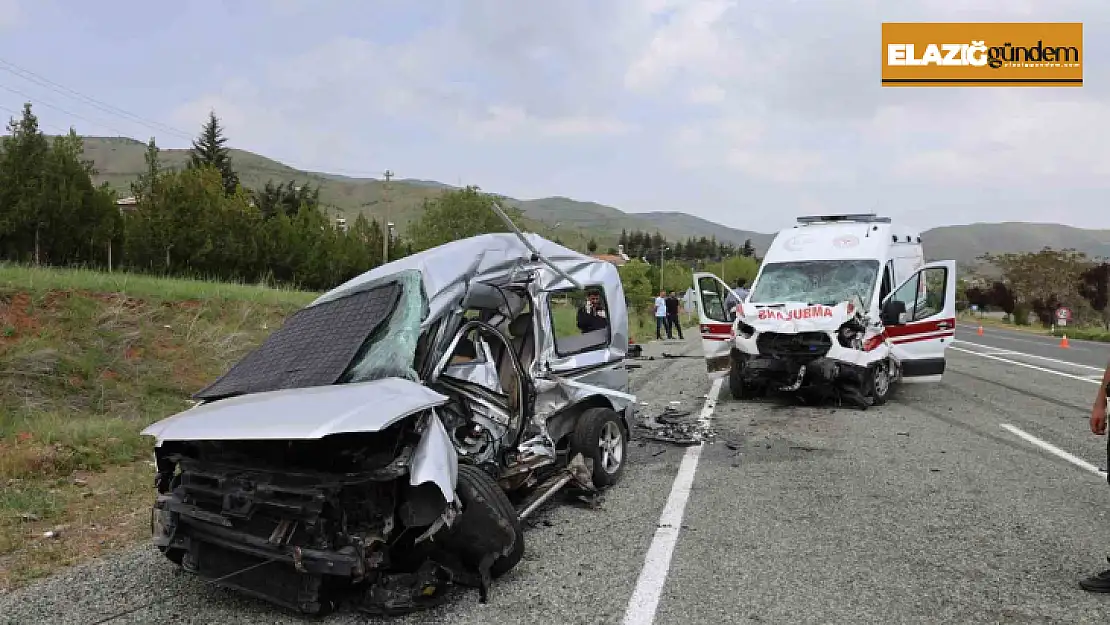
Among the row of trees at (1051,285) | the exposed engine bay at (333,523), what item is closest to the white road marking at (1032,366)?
the exposed engine bay at (333,523)

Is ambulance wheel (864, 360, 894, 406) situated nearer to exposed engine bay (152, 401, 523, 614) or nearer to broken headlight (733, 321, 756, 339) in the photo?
broken headlight (733, 321, 756, 339)

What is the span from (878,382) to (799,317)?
1.68 m

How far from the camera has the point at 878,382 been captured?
404 inches

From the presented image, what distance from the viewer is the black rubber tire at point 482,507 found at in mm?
3803

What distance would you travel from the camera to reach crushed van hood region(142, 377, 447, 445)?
3.31 meters

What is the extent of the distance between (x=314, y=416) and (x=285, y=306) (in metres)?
14.2

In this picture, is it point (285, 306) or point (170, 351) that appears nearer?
point (170, 351)

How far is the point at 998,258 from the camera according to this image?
59688 millimetres

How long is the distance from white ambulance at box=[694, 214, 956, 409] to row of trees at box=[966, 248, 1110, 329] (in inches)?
1798

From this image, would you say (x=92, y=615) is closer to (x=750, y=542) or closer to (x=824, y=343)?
(x=750, y=542)

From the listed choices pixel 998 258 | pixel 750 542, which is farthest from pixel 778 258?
pixel 998 258

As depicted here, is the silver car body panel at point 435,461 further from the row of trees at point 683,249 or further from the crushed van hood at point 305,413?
the row of trees at point 683,249

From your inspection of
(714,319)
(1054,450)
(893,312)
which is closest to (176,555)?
(1054,450)

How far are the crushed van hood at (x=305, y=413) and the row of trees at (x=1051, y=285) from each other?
181 feet
